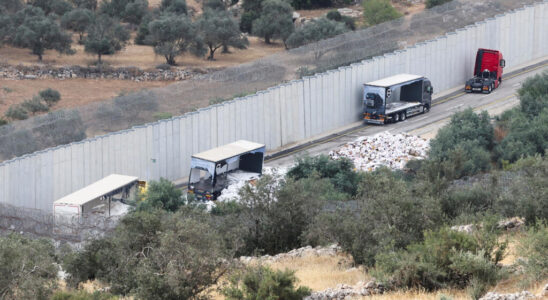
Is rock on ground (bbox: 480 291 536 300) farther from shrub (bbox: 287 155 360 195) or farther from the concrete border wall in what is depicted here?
the concrete border wall

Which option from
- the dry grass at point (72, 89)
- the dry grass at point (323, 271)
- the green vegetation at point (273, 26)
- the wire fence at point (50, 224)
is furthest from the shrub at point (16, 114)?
the dry grass at point (323, 271)

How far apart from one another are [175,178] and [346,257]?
20.9 metres

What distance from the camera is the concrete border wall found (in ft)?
128

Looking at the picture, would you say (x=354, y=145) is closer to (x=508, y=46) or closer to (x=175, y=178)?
(x=175, y=178)

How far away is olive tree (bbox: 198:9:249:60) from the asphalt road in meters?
21.7

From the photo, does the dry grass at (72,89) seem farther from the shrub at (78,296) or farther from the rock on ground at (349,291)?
the rock on ground at (349,291)

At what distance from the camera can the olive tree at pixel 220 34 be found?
71938mm

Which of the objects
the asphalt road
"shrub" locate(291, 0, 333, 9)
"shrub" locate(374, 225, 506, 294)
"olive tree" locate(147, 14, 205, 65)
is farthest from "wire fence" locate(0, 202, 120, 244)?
"shrub" locate(291, 0, 333, 9)

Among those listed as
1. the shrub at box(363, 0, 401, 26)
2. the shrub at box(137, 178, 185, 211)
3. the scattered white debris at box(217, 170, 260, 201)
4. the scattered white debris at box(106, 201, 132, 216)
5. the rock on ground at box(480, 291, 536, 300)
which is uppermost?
the shrub at box(363, 0, 401, 26)

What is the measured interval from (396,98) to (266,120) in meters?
8.80

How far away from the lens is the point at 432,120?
51375 mm

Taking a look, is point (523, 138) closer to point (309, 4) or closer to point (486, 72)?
point (486, 72)

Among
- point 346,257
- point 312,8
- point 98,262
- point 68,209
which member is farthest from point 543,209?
point 312,8

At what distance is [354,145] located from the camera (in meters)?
46.0
